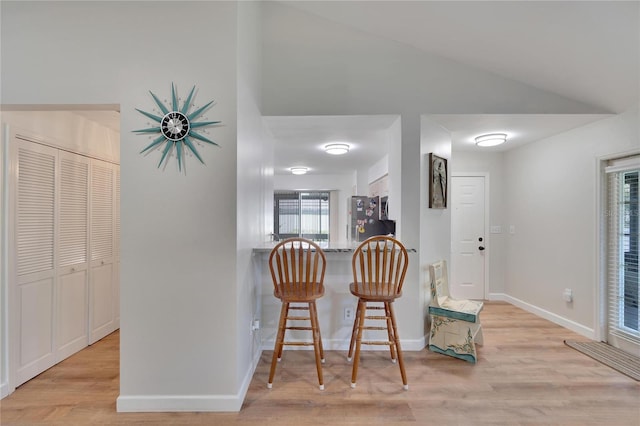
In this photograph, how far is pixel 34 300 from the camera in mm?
2166

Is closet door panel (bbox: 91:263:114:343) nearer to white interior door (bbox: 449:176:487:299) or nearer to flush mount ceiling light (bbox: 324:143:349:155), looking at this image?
flush mount ceiling light (bbox: 324:143:349:155)

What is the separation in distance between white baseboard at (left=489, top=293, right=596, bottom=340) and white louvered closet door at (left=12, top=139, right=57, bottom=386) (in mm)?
4931

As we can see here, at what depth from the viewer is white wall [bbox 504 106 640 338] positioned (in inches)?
111

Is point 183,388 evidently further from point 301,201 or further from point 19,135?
point 301,201

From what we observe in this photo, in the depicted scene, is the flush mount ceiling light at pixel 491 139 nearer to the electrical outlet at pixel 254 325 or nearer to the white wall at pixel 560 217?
the white wall at pixel 560 217

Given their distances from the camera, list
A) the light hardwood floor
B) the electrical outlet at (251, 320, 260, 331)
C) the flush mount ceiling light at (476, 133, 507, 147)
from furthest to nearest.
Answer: the flush mount ceiling light at (476, 133, 507, 147)
the electrical outlet at (251, 320, 260, 331)
the light hardwood floor

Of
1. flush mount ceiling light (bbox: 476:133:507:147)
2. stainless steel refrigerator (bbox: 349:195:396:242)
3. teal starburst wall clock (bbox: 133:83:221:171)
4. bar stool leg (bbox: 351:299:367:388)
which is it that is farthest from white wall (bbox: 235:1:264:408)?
flush mount ceiling light (bbox: 476:133:507:147)

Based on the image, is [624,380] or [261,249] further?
[261,249]

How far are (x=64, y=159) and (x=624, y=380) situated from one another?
4.80 meters

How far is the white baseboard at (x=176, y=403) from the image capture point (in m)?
1.78

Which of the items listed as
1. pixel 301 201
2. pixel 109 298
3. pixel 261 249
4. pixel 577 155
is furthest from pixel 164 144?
pixel 301 201

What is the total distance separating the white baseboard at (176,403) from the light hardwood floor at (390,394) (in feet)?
0.13

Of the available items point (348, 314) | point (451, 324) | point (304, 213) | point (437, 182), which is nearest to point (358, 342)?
point (348, 314)

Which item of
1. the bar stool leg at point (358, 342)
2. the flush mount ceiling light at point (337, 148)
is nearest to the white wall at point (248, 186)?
the bar stool leg at point (358, 342)
